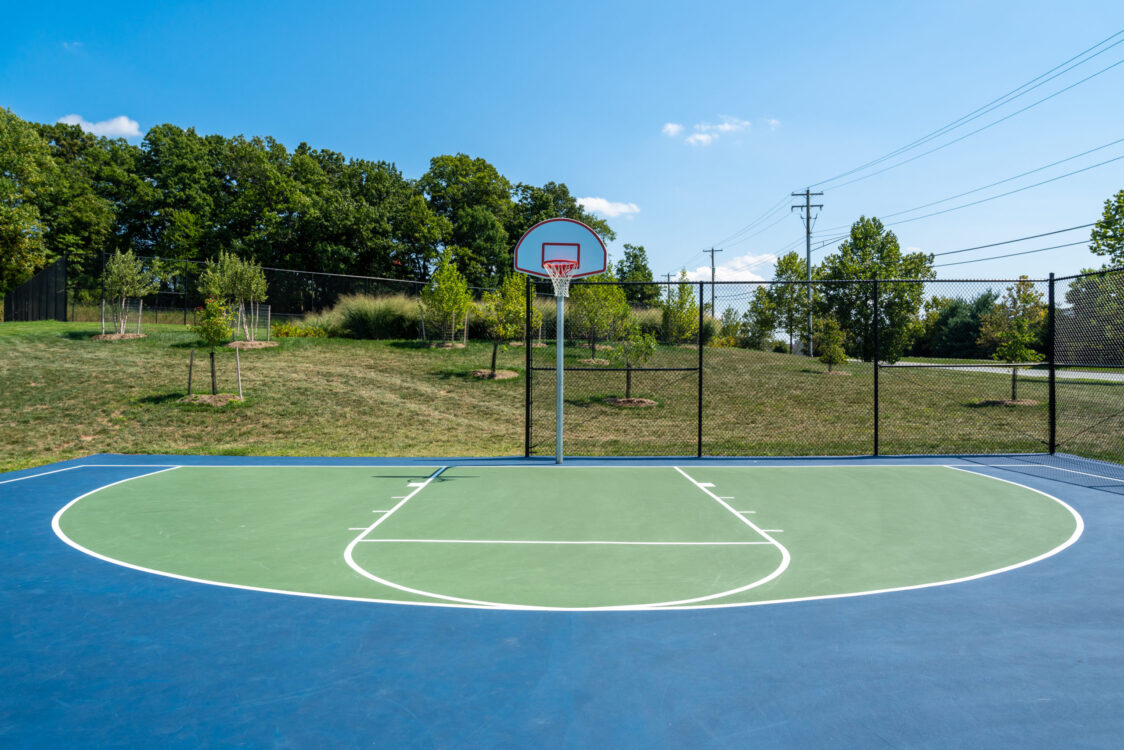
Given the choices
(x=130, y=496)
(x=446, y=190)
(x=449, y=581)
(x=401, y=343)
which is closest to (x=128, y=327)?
(x=401, y=343)

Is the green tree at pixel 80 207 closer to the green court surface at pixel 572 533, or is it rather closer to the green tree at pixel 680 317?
the green tree at pixel 680 317

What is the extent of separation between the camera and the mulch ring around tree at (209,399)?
14398 millimetres

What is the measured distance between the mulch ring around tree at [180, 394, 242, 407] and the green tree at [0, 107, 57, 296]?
22.7 m

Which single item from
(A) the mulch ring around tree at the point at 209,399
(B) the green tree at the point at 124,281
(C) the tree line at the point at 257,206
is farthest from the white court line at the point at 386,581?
(C) the tree line at the point at 257,206

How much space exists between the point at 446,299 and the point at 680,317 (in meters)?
8.73

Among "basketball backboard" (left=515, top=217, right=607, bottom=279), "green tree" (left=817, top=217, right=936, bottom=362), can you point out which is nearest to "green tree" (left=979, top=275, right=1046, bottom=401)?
"green tree" (left=817, top=217, right=936, bottom=362)

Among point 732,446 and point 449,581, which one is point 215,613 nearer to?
point 449,581

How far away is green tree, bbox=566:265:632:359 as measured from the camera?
1781 cm

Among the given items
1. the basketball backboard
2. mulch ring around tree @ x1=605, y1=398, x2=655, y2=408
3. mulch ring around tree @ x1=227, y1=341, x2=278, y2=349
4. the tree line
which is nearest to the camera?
the basketball backboard

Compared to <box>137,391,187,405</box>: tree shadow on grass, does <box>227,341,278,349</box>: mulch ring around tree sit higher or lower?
higher

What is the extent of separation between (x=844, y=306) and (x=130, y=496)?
27.2 metres

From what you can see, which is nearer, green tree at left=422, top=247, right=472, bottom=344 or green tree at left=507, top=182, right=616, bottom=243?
green tree at left=422, top=247, right=472, bottom=344

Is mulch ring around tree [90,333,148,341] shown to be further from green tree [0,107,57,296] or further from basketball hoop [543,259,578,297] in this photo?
basketball hoop [543,259,578,297]

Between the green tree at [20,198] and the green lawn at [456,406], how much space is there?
11.3 m
